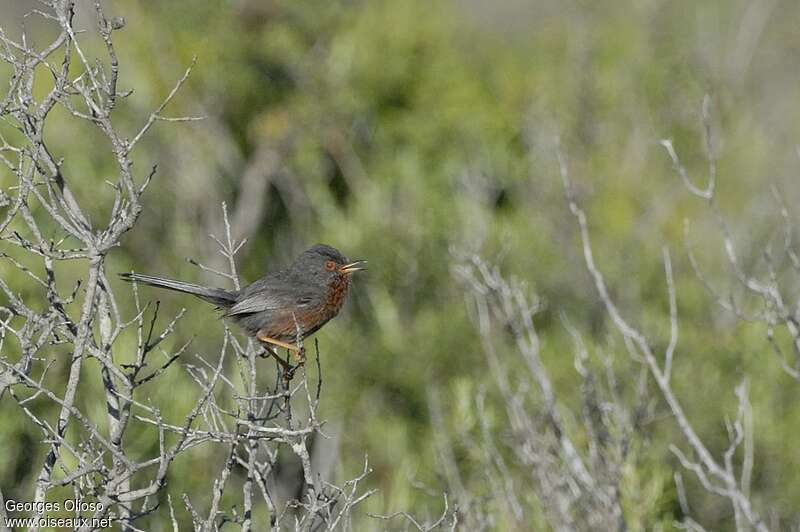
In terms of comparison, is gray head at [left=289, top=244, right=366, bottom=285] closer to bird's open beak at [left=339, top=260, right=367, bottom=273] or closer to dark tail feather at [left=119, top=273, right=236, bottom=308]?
bird's open beak at [left=339, top=260, right=367, bottom=273]

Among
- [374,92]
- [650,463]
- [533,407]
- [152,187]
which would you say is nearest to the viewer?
[650,463]

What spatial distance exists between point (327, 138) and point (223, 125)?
113 centimetres

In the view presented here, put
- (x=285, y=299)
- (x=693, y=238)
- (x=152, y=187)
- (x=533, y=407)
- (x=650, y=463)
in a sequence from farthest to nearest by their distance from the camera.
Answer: (x=152, y=187), (x=693, y=238), (x=533, y=407), (x=650, y=463), (x=285, y=299)

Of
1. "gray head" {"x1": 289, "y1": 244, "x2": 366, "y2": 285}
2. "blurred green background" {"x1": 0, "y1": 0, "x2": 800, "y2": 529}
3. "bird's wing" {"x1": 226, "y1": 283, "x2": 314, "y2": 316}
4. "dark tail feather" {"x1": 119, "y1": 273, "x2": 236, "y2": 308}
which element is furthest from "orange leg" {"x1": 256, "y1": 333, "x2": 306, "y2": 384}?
"blurred green background" {"x1": 0, "y1": 0, "x2": 800, "y2": 529}

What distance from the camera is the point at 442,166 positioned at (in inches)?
418

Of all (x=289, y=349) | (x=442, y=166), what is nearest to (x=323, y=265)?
→ (x=289, y=349)

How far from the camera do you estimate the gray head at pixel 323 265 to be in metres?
5.55

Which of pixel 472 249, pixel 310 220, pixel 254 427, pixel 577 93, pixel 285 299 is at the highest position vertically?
pixel 254 427

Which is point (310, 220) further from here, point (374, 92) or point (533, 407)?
point (533, 407)

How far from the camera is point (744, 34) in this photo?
11.0 meters

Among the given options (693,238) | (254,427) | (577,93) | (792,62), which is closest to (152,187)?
(577,93)

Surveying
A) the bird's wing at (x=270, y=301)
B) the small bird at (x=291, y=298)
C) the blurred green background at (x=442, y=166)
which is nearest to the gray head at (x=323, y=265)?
the small bird at (x=291, y=298)

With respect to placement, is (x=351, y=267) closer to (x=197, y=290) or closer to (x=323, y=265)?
(x=323, y=265)

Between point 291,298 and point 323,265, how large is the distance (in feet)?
0.91
